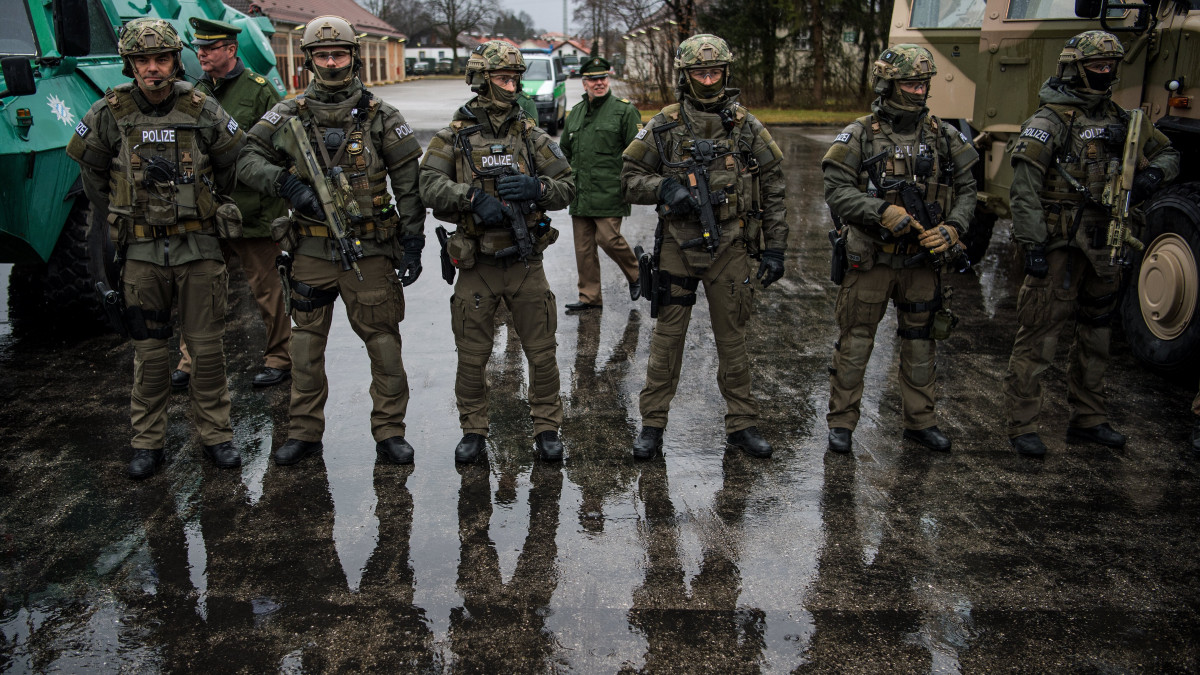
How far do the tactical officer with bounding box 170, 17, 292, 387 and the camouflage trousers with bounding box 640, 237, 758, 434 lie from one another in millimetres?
2323

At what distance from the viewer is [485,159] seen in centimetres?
458

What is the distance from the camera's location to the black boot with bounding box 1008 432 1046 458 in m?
4.85

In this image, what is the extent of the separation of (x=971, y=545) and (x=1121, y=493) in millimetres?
1045

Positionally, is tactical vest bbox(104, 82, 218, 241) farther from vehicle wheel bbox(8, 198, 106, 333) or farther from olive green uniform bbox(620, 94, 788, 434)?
vehicle wheel bbox(8, 198, 106, 333)

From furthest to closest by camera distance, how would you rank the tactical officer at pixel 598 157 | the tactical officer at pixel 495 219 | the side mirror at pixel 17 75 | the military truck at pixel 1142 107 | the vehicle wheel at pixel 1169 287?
1. the tactical officer at pixel 598 157
2. the military truck at pixel 1142 107
3. the vehicle wheel at pixel 1169 287
4. the side mirror at pixel 17 75
5. the tactical officer at pixel 495 219

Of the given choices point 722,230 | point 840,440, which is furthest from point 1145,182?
point 722,230

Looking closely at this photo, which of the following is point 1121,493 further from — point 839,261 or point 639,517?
point 639,517

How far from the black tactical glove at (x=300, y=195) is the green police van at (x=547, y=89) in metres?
16.4

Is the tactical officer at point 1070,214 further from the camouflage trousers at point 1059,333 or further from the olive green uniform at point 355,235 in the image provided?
the olive green uniform at point 355,235

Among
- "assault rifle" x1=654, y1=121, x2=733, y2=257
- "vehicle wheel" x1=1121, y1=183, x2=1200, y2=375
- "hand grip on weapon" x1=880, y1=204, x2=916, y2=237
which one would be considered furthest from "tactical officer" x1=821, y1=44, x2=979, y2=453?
"vehicle wheel" x1=1121, y1=183, x2=1200, y2=375

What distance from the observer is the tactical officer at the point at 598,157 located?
23.6 ft

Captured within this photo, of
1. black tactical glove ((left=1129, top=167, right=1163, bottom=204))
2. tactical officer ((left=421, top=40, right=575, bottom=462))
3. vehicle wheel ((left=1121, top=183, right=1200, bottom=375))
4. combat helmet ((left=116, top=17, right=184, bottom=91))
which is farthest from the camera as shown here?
vehicle wheel ((left=1121, top=183, right=1200, bottom=375))

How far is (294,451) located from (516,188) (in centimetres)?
175

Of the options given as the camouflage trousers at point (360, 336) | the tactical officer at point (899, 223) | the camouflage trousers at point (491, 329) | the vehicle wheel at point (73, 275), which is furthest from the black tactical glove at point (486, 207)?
the vehicle wheel at point (73, 275)
